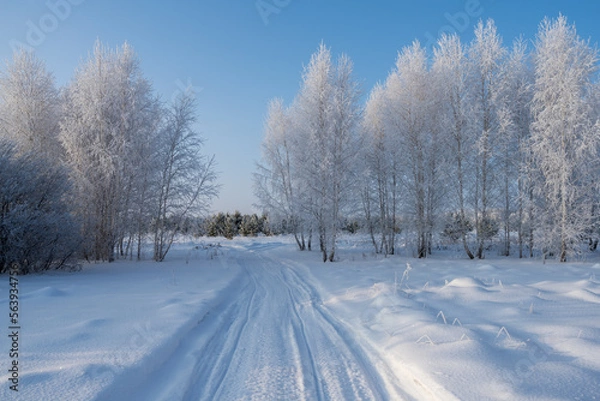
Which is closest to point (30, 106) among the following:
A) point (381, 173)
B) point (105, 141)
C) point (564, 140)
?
point (105, 141)

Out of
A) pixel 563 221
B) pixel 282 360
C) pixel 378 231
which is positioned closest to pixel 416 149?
pixel 378 231

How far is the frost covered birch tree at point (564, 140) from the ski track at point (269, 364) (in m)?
13.2

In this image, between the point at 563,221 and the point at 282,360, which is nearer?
the point at 282,360

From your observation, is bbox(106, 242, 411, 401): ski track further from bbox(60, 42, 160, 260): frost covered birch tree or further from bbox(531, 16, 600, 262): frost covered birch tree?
bbox(531, 16, 600, 262): frost covered birch tree

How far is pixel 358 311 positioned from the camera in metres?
6.03

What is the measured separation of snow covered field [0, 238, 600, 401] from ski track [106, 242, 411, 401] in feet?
0.06

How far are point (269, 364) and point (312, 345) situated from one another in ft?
2.81

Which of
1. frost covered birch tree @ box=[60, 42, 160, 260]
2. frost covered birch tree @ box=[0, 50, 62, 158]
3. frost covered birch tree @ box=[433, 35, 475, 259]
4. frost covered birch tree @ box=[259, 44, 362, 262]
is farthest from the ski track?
frost covered birch tree @ box=[0, 50, 62, 158]

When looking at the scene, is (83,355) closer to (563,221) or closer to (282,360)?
(282,360)

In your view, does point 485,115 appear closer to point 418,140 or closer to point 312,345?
point 418,140

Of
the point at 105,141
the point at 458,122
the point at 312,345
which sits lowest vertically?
the point at 312,345

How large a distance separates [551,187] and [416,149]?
6072 millimetres

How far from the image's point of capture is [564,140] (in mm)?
13789

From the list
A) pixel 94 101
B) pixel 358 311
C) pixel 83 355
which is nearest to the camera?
pixel 83 355
